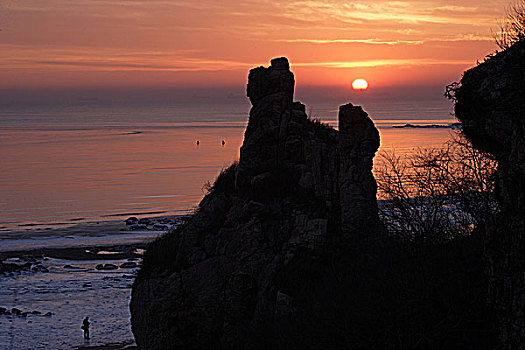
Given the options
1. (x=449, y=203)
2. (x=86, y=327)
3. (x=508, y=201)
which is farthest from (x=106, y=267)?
(x=508, y=201)

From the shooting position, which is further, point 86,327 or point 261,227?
point 86,327

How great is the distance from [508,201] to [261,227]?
43.7 ft

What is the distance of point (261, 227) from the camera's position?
71.1 feet

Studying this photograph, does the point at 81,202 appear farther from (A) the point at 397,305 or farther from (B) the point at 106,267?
(A) the point at 397,305

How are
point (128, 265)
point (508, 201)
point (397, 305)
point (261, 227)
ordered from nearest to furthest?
point (508, 201) < point (397, 305) < point (261, 227) < point (128, 265)

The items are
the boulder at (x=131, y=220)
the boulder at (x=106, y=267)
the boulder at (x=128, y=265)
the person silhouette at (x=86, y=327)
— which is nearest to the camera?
the person silhouette at (x=86, y=327)

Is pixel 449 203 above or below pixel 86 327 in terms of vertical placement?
above

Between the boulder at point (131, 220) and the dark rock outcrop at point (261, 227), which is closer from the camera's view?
the dark rock outcrop at point (261, 227)

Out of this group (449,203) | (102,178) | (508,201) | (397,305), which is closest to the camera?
(508,201)

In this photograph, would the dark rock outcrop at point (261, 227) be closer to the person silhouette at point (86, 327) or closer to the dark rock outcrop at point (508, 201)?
the dark rock outcrop at point (508, 201)

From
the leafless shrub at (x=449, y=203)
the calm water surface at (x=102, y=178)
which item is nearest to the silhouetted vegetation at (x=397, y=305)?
the leafless shrub at (x=449, y=203)

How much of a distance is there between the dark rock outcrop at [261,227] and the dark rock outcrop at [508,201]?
8.28 m

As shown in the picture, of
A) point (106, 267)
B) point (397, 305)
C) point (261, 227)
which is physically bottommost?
point (106, 267)

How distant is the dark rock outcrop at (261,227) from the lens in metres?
19.8
